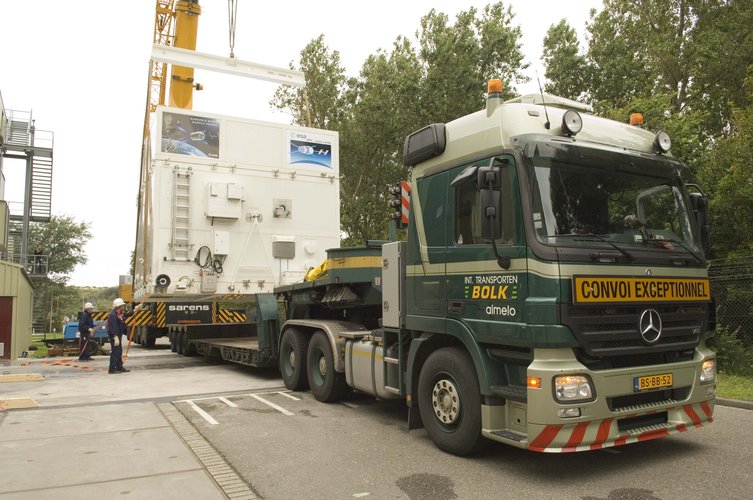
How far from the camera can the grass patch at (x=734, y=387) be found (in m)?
7.59

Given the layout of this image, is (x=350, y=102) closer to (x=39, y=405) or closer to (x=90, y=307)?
(x=90, y=307)

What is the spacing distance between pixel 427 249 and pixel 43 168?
110 ft

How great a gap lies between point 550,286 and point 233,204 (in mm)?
8260

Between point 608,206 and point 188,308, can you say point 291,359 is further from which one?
point 608,206

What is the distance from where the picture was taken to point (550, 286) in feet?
14.4

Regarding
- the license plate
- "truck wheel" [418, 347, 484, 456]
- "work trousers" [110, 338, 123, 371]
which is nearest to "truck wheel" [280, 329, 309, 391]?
"truck wheel" [418, 347, 484, 456]

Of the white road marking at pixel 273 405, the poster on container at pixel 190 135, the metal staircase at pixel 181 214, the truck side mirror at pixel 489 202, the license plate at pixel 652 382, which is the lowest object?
the white road marking at pixel 273 405

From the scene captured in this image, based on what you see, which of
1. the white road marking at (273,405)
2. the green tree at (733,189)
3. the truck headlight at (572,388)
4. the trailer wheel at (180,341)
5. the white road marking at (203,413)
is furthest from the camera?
the trailer wheel at (180,341)

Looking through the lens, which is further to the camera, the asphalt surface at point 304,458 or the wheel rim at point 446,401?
the wheel rim at point 446,401

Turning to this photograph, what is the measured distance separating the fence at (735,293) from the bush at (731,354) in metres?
0.32

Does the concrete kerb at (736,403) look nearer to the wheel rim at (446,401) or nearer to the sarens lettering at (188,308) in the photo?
the wheel rim at (446,401)

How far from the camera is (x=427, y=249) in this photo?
18.9 feet

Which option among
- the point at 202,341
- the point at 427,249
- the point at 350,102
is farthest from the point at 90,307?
the point at 350,102

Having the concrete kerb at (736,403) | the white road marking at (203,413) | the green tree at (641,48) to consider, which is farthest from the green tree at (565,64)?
the white road marking at (203,413)
